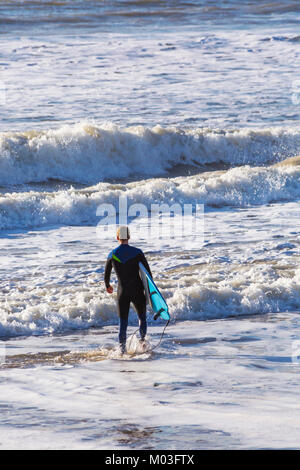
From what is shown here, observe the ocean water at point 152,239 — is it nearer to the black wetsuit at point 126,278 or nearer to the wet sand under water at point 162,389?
the wet sand under water at point 162,389

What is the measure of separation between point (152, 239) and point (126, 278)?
5603 millimetres

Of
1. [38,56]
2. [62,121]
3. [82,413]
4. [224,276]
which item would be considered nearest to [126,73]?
[38,56]

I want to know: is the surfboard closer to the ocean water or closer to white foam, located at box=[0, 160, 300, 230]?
the ocean water

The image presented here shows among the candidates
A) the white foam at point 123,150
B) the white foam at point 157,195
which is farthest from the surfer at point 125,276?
the white foam at point 123,150

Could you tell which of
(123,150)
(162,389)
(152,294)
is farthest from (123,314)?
(123,150)

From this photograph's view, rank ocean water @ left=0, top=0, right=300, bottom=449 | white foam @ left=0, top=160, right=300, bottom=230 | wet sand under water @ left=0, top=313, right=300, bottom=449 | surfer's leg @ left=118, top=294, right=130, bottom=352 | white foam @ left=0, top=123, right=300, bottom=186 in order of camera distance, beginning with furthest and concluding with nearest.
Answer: white foam @ left=0, top=123, right=300, bottom=186 < white foam @ left=0, top=160, right=300, bottom=230 < surfer's leg @ left=118, top=294, right=130, bottom=352 < ocean water @ left=0, top=0, right=300, bottom=449 < wet sand under water @ left=0, top=313, right=300, bottom=449

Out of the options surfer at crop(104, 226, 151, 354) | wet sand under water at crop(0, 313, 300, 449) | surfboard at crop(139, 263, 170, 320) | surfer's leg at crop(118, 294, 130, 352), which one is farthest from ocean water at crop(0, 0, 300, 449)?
surfboard at crop(139, 263, 170, 320)

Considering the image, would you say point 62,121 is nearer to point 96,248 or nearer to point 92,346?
point 96,248

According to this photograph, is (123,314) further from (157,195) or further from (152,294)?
(157,195)

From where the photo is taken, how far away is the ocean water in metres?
6.43

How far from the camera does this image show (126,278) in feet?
28.4

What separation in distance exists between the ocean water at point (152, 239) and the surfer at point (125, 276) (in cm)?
33
